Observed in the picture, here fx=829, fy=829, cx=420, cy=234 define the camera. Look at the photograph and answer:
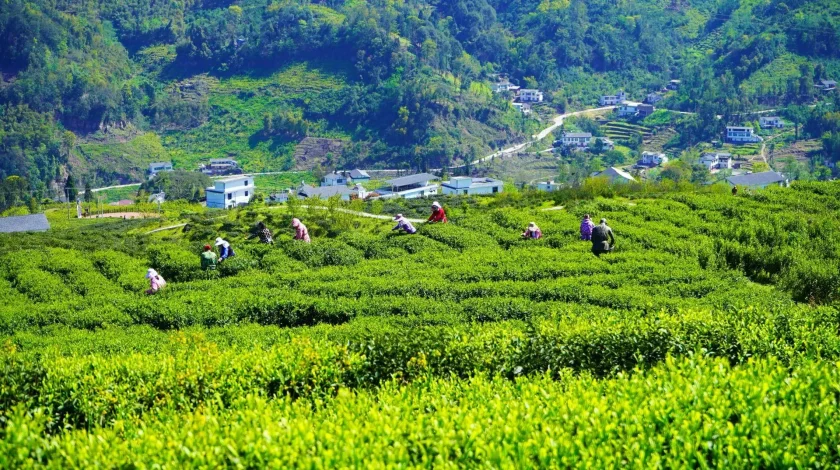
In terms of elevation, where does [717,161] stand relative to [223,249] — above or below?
below

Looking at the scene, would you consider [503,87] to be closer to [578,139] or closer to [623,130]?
[623,130]

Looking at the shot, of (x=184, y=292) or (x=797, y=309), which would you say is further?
(x=184, y=292)

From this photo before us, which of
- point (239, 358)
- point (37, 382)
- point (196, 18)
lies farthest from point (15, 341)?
point (196, 18)

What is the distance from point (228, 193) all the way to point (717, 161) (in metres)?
59.8

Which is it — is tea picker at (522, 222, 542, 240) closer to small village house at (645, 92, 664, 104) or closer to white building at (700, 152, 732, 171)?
white building at (700, 152, 732, 171)

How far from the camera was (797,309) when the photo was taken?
14.4 metres

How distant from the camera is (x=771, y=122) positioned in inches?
4545

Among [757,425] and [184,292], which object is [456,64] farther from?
[757,425]

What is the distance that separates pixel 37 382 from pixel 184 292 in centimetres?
815

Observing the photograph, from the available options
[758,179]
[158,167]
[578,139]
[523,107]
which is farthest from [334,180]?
[758,179]

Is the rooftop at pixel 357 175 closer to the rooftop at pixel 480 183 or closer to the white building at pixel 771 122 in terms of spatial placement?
the rooftop at pixel 480 183

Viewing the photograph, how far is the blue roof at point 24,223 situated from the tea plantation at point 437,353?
30.2m

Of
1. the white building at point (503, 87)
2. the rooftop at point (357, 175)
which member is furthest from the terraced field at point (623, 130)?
the rooftop at point (357, 175)

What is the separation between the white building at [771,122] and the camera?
115 meters
